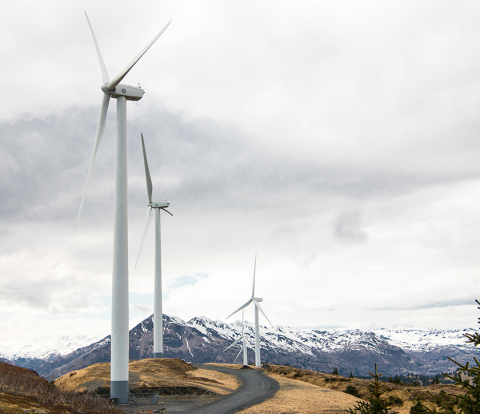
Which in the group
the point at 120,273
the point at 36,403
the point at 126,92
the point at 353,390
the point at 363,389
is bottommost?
the point at 363,389

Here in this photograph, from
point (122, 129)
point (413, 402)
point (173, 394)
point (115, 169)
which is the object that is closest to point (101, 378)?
point (173, 394)

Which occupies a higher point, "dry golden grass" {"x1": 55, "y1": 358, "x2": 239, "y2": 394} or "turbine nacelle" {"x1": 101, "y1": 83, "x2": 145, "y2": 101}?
"turbine nacelle" {"x1": 101, "y1": 83, "x2": 145, "y2": 101}

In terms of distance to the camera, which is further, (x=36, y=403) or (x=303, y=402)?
(x=303, y=402)

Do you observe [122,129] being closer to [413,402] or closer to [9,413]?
[9,413]

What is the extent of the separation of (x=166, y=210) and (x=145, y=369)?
33.4 meters

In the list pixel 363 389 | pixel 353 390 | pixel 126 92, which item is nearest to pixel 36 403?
pixel 126 92

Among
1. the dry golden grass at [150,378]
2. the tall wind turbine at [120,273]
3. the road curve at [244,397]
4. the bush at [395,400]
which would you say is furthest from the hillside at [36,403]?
the bush at [395,400]

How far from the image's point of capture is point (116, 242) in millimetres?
42219

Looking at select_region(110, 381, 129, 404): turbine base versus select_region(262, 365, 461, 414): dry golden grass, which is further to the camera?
select_region(262, 365, 461, 414): dry golden grass

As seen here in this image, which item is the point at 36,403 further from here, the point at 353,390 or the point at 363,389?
the point at 363,389

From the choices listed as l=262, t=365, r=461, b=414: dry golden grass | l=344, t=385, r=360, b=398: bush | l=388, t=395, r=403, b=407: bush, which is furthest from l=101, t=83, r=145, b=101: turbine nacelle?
l=344, t=385, r=360, b=398: bush

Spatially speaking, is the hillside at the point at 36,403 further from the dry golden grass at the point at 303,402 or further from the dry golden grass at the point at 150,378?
the dry golden grass at the point at 303,402

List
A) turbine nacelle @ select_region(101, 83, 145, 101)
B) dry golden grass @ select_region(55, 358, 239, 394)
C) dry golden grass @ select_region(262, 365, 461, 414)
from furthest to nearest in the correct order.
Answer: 1. dry golden grass @ select_region(262, 365, 461, 414)
2. dry golden grass @ select_region(55, 358, 239, 394)
3. turbine nacelle @ select_region(101, 83, 145, 101)

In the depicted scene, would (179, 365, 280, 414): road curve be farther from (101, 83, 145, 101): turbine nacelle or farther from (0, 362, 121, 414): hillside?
(101, 83, 145, 101): turbine nacelle
